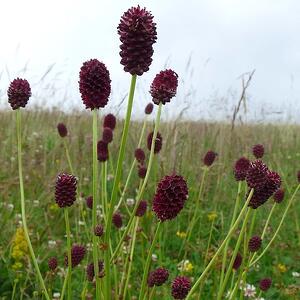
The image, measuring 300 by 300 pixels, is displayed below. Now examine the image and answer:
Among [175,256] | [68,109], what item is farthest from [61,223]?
[68,109]

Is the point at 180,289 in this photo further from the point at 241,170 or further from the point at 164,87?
the point at 241,170

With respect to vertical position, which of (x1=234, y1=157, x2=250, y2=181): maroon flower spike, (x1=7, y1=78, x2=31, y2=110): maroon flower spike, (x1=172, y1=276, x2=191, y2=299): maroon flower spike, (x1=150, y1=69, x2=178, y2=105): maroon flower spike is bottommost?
(x1=172, y1=276, x2=191, y2=299): maroon flower spike

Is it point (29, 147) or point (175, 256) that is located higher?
point (29, 147)

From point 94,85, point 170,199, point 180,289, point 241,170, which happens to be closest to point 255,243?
point 241,170

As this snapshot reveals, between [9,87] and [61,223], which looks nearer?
[9,87]

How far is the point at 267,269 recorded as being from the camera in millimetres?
3146

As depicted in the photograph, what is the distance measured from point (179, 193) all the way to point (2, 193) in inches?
89.9

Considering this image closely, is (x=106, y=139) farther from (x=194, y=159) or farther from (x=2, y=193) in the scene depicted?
(x=194, y=159)

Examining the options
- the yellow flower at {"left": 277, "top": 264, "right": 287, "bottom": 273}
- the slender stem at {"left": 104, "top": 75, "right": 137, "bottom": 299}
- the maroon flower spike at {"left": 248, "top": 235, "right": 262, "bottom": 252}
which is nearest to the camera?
the slender stem at {"left": 104, "top": 75, "right": 137, "bottom": 299}

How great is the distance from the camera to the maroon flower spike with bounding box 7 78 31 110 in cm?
156

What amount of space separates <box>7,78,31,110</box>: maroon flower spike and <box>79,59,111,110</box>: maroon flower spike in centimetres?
32

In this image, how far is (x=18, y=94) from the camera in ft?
5.14

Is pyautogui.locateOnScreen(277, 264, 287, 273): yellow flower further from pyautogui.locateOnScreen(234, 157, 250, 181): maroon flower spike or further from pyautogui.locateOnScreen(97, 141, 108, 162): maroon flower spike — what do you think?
pyautogui.locateOnScreen(97, 141, 108, 162): maroon flower spike

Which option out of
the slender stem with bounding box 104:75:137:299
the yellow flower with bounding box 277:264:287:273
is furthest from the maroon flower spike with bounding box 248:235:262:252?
the yellow flower with bounding box 277:264:287:273
